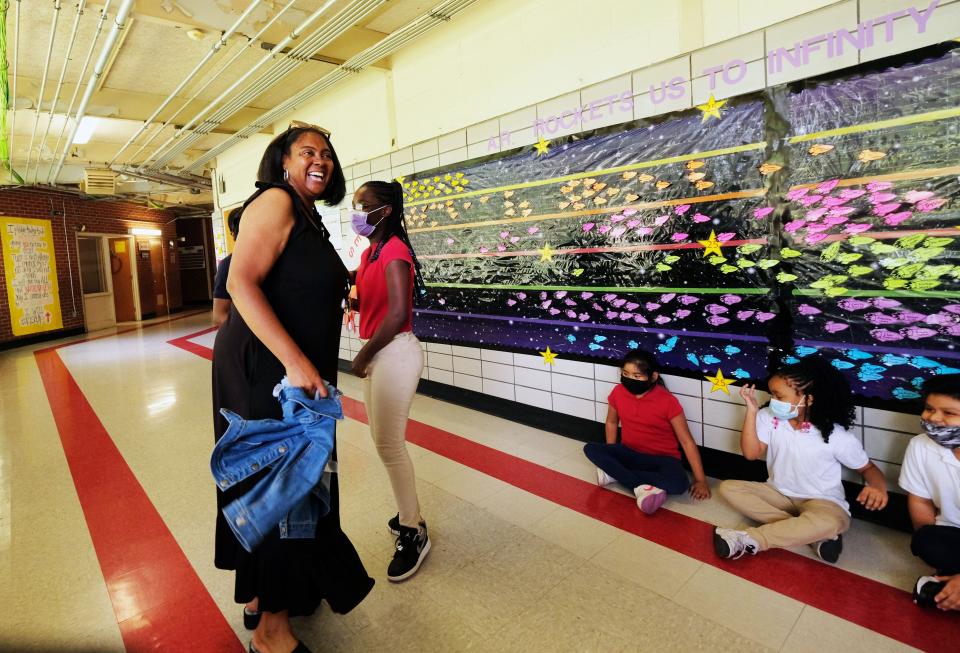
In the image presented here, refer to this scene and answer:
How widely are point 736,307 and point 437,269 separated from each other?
7.93 ft

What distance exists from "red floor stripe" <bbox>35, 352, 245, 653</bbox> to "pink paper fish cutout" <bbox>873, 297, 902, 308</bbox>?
2699 millimetres

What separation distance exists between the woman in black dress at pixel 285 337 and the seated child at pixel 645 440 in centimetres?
142

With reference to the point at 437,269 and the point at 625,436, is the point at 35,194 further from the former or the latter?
the point at 625,436

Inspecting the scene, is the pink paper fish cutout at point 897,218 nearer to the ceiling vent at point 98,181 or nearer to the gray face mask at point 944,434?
the gray face mask at point 944,434

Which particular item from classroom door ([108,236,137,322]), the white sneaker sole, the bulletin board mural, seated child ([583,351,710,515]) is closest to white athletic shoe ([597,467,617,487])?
seated child ([583,351,710,515])

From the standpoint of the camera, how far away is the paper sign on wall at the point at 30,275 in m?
8.03

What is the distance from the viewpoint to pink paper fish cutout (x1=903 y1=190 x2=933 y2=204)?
1.90 m

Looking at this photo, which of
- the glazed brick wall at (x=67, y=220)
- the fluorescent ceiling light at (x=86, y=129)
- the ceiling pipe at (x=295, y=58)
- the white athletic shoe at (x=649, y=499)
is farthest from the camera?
the glazed brick wall at (x=67, y=220)

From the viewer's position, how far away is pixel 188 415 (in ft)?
13.6

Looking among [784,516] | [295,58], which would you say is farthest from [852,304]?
[295,58]

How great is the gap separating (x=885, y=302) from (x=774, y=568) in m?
1.17

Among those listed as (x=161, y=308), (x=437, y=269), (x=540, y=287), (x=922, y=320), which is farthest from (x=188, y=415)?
(x=161, y=308)

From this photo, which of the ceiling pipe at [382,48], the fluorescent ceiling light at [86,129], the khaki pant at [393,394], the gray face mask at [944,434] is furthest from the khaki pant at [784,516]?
the fluorescent ceiling light at [86,129]

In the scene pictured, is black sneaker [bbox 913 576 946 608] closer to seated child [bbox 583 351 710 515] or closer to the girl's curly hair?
the girl's curly hair
